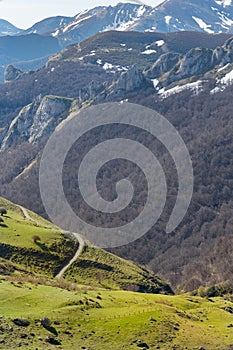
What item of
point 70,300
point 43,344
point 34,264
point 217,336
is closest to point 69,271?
point 34,264

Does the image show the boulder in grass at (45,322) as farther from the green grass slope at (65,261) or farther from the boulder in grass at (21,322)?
the green grass slope at (65,261)

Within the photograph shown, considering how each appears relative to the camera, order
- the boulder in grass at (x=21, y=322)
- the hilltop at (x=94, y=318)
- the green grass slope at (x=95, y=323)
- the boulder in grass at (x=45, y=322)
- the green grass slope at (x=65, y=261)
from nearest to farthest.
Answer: the green grass slope at (x=95, y=323)
the hilltop at (x=94, y=318)
the boulder in grass at (x=21, y=322)
the boulder in grass at (x=45, y=322)
the green grass slope at (x=65, y=261)

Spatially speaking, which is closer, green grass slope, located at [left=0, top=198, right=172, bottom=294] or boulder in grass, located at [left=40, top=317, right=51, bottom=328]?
boulder in grass, located at [left=40, top=317, right=51, bottom=328]

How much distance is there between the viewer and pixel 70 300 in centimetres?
5266

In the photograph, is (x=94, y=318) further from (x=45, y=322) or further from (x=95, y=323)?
(x=45, y=322)

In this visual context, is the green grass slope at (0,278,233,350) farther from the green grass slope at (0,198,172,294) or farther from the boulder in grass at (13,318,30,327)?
the green grass slope at (0,198,172,294)

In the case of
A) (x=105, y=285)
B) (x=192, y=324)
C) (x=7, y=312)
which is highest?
(x=7, y=312)

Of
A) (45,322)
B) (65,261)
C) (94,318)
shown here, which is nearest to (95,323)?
(94,318)

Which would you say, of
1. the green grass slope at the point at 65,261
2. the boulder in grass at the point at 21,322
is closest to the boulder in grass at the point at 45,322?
the boulder in grass at the point at 21,322

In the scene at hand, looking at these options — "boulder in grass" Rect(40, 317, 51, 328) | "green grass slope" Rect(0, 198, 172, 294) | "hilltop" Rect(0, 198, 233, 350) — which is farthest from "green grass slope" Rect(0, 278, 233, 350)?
"green grass slope" Rect(0, 198, 172, 294)

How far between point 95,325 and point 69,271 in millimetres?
40915

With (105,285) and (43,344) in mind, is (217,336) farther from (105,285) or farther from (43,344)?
(105,285)

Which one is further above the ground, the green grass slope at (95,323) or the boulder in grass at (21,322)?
the boulder in grass at (21,322)

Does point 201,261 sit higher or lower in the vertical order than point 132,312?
lower
